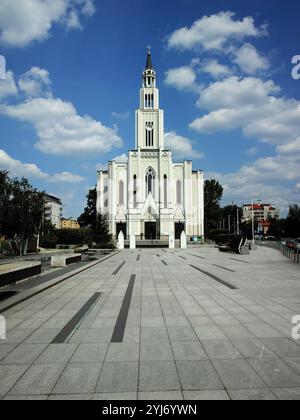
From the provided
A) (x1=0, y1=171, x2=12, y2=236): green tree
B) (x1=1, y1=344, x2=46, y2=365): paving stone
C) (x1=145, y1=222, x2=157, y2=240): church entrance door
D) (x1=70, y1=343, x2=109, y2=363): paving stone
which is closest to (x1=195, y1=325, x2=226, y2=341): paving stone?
(x1=70, y1=343, x2=109, y2=363): paving stone

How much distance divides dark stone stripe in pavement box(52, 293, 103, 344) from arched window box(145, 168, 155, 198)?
6352cm

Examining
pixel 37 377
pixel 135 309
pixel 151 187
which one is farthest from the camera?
pixel 151 187

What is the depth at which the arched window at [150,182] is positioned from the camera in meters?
73.4

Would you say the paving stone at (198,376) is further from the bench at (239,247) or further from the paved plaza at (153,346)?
the bench at (239,247)

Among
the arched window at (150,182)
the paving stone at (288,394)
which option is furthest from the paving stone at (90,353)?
the arched window at (150,182)

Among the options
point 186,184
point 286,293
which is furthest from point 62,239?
point 286,293

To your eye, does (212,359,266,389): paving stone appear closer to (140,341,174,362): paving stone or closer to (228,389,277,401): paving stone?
(228,389,277,401): paving stone

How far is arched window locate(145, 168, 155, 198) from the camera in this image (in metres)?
73.4

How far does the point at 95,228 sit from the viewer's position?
166ft

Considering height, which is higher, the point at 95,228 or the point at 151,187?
the point at 151,187

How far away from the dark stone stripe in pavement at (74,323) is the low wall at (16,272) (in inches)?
131

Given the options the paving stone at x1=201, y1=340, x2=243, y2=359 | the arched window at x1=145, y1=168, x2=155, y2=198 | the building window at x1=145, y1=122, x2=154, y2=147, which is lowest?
the paving stone at x1=201, y1=340, x2=243, y2=359
